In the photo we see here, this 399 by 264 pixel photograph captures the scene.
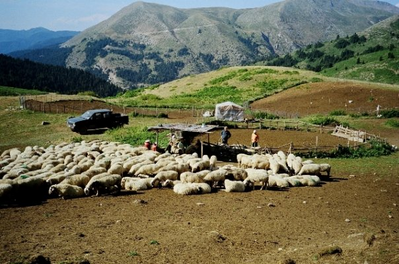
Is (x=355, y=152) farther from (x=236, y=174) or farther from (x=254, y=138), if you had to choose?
(x=236, y=174)

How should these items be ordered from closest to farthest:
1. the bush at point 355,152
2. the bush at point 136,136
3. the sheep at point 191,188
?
the sheep at point 191,188, the bush at point 355,152, the bush at point 136,136

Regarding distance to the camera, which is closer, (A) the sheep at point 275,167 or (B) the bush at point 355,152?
(A) the sheep at point 275,167

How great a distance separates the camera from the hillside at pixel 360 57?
91.4 meters

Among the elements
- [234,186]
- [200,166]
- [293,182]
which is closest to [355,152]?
[293,182]

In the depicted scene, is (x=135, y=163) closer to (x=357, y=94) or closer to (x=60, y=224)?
(x=60, y=224)

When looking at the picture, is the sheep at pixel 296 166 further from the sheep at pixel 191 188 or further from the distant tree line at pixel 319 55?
the distant tree line at pixel 319 55

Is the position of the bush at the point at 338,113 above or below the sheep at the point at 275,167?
below

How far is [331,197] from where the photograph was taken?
17.0m

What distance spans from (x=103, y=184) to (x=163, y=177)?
320cm

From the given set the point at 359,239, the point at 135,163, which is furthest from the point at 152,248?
the point at 135,163

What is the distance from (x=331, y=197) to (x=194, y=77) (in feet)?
264

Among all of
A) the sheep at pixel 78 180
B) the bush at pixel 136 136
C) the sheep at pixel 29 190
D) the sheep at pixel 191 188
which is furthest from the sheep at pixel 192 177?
the bush at pixel 136 136

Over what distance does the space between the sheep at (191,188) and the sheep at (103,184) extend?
9.62 feet

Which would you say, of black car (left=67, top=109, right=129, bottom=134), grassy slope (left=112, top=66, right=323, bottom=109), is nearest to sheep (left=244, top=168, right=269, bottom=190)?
black car (left=67, top=109, right=129, bottom=134)
